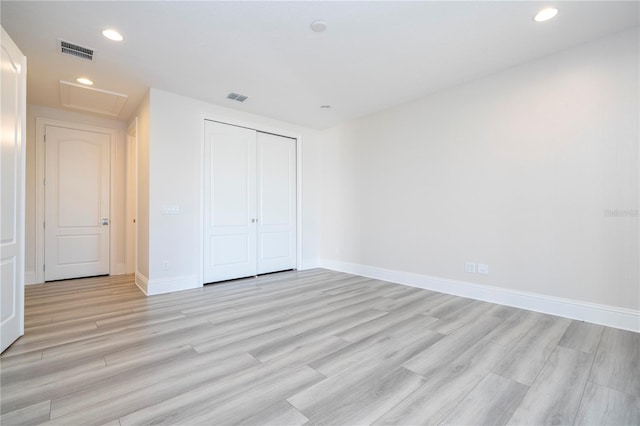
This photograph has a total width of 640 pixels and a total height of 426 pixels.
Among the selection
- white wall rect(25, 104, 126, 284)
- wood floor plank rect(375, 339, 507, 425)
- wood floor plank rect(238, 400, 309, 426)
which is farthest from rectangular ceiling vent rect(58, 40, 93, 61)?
wood floor plank rect(375, 339, 507, 425)

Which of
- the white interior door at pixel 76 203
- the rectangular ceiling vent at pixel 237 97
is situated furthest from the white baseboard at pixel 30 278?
the rectangular ceiling vent at pixel 237 97

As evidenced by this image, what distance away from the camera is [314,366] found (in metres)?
2.01

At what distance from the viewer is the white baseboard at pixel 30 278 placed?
443cm

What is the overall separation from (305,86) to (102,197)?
414 centimetres

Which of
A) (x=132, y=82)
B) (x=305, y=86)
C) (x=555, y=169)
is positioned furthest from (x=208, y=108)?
(x=555, y=169)

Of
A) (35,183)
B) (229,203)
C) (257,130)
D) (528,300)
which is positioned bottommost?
(528,300)

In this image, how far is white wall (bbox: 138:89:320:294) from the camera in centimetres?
391

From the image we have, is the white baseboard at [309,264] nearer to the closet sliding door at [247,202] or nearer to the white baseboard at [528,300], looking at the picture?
the closet sliding door at [247,202]

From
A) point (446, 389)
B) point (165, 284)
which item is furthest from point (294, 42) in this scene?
point (165, 284)

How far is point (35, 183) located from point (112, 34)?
3339mm

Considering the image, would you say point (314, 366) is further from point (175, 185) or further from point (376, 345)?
point (175, 185)

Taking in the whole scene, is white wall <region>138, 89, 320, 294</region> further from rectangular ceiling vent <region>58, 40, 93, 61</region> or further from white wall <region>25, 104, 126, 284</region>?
white wall <region>25, 104, 126, 284</region>

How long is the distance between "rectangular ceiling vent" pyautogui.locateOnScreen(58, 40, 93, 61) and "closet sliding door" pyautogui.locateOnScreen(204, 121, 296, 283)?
1.57m

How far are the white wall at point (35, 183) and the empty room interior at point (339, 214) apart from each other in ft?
0.11
